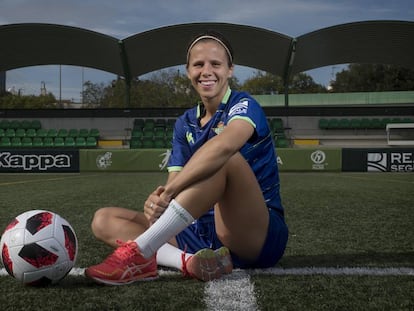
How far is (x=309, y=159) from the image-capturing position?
1452 cm

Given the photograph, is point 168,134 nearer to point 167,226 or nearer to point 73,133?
point 73,133

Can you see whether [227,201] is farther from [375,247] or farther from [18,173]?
[18,173]

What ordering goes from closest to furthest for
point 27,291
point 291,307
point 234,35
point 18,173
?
point 291,307, point 27,291, point 18,173, point 234,35

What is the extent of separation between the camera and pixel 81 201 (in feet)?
21.8

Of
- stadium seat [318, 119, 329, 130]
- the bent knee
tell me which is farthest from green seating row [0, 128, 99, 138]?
the bent knee

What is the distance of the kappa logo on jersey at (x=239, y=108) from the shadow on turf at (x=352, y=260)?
108cm

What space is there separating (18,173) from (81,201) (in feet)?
29.0

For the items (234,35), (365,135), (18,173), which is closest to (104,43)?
(234,35)

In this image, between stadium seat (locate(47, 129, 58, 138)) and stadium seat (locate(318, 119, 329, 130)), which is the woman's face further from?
stadium seat (locate(318, 119, 329, 130))

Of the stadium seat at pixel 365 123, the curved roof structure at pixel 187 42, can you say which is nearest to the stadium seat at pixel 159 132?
the curved roof structure at pixel 187 42

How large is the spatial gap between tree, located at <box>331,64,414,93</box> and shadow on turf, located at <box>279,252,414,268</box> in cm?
5117

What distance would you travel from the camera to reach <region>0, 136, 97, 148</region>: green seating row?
20.5 m

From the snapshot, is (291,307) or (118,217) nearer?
(291,307)

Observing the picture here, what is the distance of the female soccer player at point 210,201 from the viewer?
216 centimetres
